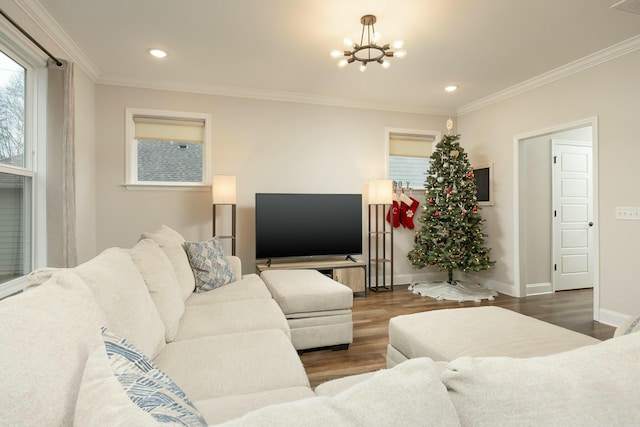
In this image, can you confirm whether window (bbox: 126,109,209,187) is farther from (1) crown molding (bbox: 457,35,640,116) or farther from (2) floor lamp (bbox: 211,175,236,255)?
(1) crown molding (bbox: 457,35,640,116)

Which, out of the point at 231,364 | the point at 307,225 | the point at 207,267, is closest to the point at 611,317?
the point at 307,225

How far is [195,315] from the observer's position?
2078 mm

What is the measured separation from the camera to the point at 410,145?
5184mm

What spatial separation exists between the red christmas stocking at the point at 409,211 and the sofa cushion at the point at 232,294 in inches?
110

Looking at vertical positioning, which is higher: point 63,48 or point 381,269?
point 63,48

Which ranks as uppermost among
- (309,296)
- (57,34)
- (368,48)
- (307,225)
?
(57,34)

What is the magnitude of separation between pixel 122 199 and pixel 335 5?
317 cm

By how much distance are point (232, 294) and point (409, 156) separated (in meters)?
3.66

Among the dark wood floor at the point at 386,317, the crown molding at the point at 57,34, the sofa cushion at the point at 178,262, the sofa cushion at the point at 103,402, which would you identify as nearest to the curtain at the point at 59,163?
the crown molding at the point at 57,34

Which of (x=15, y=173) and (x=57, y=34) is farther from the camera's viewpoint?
(x=57, y=34)

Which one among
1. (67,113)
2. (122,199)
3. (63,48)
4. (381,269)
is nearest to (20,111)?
(67,113)

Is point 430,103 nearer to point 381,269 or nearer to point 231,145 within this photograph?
point 381,269

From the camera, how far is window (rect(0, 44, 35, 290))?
2447 mm

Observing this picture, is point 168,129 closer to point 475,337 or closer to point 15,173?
point 15,173
